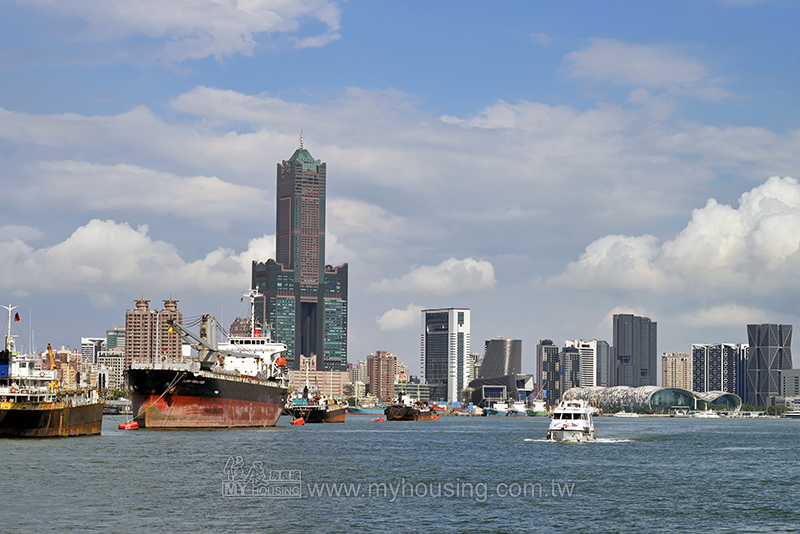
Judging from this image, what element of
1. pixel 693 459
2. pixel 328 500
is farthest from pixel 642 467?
pixel 328 500

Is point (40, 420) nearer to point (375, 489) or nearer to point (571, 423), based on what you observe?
point (375, 489)

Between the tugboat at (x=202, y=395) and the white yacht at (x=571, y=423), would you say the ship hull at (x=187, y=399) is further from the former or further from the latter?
the white yacht at (x=571, y=423)

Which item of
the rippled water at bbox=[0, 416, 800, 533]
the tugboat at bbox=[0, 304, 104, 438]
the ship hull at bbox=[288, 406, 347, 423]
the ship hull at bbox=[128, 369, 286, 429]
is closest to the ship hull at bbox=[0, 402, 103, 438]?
the tugboat at bbox=[0, 304, 104, 438]

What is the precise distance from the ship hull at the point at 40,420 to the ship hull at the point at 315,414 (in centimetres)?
8149

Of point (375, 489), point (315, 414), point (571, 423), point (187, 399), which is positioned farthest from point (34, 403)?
point (315, 414)

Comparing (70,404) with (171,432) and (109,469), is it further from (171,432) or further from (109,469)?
(109,469)

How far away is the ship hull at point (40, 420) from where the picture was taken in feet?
287

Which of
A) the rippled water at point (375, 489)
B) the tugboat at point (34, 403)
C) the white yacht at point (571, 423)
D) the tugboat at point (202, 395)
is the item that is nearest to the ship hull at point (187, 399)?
the tugboat at point (202, 395)

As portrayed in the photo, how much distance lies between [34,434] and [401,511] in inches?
2063

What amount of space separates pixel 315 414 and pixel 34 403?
98.7 metres

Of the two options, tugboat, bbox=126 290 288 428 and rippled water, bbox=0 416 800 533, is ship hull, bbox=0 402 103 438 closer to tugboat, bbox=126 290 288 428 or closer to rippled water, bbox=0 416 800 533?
rippled water, bbox=0 416 800 533

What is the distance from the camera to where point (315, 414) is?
18462cm

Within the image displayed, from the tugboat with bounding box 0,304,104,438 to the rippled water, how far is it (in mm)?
2225

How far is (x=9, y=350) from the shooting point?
92.6m
